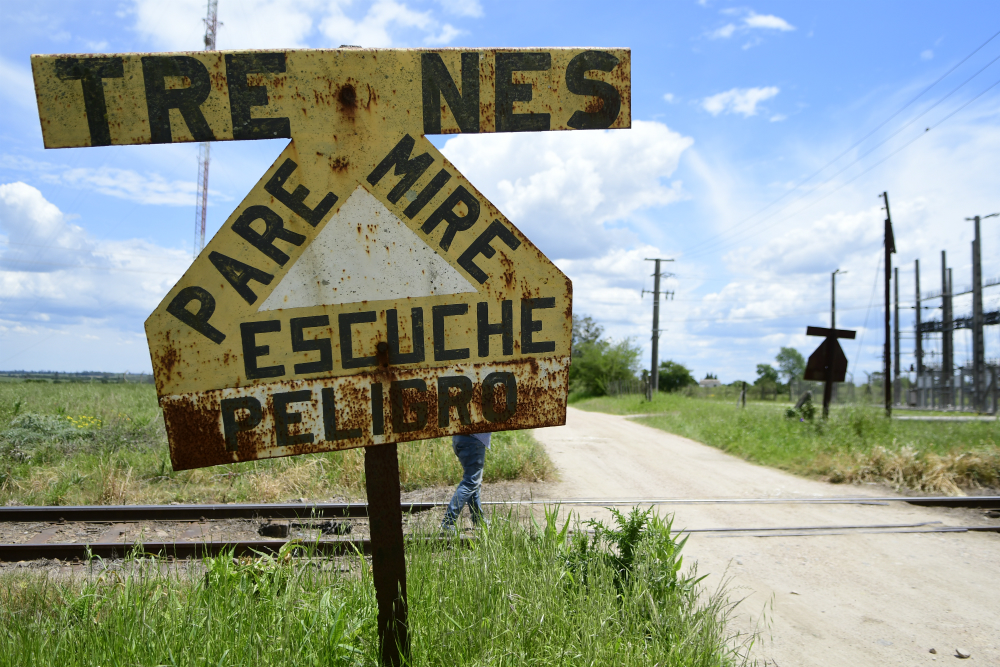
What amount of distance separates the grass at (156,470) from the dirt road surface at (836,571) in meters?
1.61

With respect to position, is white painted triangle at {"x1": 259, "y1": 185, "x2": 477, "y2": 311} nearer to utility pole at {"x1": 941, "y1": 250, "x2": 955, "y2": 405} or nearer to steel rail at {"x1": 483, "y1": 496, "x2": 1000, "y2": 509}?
steel rail at {"x1": 483, "y1": 496, "x2": 1000, "y2": 509}

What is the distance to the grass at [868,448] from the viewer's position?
342 inches

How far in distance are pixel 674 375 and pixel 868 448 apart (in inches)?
2196

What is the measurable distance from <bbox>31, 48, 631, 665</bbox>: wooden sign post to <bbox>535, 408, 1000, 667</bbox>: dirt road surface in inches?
115

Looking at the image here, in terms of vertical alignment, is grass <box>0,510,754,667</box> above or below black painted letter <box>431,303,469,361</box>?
below

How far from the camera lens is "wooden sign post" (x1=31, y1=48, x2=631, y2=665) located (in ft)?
5.38

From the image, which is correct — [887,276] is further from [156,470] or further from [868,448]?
[156,470]

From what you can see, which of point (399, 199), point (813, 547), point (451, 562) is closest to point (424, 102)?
point (399, 199)

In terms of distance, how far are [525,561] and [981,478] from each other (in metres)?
8.96

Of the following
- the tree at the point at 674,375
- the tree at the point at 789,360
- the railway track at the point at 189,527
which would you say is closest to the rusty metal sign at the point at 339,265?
the railway track at the point at 189,527

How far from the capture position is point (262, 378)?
1.65 metres

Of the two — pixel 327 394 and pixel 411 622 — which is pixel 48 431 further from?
pixel 327 394

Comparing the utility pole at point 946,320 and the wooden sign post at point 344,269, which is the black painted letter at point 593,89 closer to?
the wooden sign post at point 344,269

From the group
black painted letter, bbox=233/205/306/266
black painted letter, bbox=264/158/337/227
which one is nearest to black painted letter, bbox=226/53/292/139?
black painted letter, bbox=264/158/337/227
